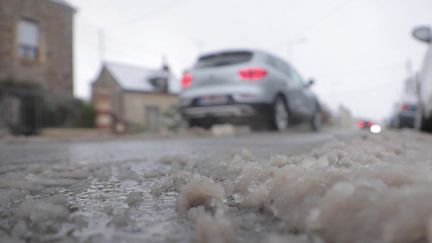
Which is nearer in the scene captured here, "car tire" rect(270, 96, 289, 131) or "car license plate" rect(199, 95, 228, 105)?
"car license plate" rect(199, 95, 228, 105)

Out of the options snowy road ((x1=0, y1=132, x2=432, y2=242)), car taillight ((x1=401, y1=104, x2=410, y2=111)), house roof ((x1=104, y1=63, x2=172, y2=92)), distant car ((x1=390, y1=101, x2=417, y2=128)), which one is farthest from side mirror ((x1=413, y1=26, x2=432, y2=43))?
house roof ((x1=104, y1=63, x2=172, y2=92))

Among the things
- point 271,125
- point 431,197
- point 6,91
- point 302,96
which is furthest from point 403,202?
point 6,91

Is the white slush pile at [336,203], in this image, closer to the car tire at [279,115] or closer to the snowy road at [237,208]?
the snowy road at [237,208]

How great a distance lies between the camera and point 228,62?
6.18 metres

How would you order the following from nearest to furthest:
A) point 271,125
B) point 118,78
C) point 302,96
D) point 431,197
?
point 431,197
point 271,125
point 302,96
point 118,78

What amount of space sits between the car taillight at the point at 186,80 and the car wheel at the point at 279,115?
1551 millimetres

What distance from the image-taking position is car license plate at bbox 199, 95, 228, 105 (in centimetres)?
596

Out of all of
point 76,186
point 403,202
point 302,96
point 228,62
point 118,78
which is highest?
point 118,78

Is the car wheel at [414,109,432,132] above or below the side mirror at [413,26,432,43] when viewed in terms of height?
below

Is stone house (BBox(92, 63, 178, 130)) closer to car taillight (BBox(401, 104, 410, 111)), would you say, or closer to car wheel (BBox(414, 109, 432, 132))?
car taillight (BBox(401, 104, 410, 111))

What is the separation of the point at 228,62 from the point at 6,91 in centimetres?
788

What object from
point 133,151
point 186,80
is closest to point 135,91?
point 186,80

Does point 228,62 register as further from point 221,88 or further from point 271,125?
point 271,125

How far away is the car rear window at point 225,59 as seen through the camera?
617 cm
